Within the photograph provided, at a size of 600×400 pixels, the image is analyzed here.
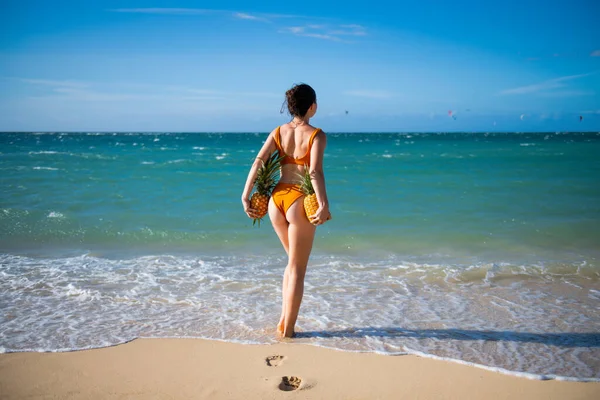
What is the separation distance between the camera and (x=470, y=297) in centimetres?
565

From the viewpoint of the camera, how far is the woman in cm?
388

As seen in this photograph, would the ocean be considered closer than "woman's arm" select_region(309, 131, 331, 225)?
No

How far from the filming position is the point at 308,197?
3.91 m

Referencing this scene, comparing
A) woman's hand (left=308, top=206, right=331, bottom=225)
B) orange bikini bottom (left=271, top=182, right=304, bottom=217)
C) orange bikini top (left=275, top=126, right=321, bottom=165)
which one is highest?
orange bikini top (left=275, top=126, right=321, bottom=165)

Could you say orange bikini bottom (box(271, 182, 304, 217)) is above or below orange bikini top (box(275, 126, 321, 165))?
below

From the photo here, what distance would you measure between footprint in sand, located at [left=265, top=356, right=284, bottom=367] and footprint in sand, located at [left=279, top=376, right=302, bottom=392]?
0.76 feet

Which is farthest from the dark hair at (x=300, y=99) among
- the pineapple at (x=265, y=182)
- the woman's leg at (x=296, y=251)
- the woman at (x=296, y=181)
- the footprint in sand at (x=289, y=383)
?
the footprint in sand at (x=289, y=383)

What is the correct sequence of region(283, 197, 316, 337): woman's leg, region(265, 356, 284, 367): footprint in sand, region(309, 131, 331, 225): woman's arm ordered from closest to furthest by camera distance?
1. region(265, 356, 284, 367): footprint in sand
2. region(309, 131, 331, 225): woman's arm
3. region(283, 197, 316, 337): woman's leg

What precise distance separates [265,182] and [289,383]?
169 centimetres

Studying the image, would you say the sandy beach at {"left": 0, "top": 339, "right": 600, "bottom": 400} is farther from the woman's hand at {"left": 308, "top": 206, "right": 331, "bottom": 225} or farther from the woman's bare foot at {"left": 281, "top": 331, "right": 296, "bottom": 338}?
the woman's hand at {"left": 308, "top": 206, "right": 331, "bottom": 225}

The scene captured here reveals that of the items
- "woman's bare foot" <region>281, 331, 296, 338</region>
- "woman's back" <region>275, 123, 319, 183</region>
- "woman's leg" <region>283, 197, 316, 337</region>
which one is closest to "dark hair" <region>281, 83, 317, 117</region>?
A: "woman's back" <region>275, 123, 319, 183</region>

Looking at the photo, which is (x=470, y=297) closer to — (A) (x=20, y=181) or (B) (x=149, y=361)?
(B) (x=149, y=361)

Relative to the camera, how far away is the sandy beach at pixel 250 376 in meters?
3.32

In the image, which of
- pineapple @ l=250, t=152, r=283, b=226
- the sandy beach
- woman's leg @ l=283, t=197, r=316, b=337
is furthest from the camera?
pineapple @ l=250, t=152, r=283, b=226
